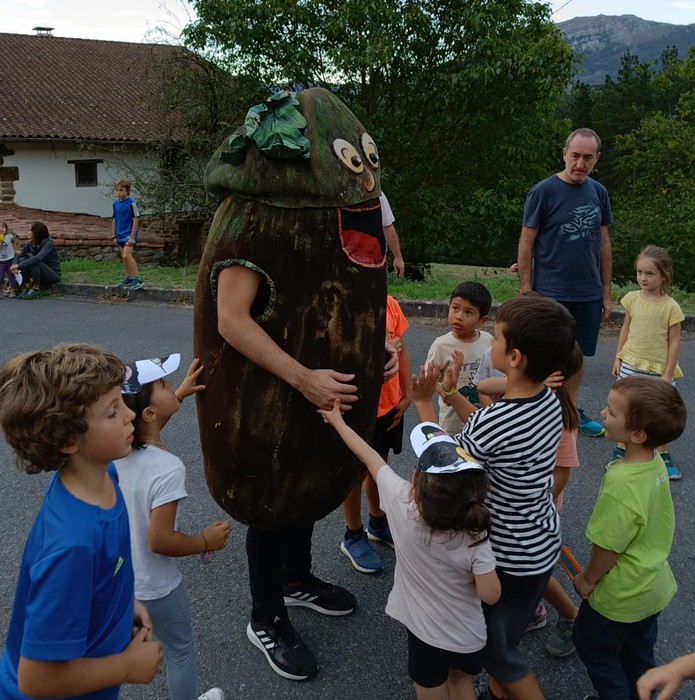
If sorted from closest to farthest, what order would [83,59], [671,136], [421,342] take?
1. [421,342]
2. [671,136]
3. [83,59]

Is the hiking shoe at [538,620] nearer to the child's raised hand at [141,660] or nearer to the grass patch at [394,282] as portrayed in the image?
the child's raised hand at [141,660]

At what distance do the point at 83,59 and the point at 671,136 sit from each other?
18.6 meters

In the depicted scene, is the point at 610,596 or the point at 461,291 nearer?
the point at 610,596

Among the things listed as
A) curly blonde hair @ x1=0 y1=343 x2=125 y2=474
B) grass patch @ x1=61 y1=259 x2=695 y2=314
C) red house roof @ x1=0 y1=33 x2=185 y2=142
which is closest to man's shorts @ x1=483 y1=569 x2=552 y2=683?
curly blonde hair @ x1=0 y1=343 x2=125 y2=474

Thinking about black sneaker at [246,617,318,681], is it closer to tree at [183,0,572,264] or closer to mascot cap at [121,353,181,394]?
mascot cap at [121,353,181,394]

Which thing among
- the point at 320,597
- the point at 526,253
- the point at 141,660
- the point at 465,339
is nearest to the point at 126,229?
the point at 526,253

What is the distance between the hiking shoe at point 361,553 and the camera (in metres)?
3.18

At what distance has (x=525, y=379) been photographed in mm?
2146

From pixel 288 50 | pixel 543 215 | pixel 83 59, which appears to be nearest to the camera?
pixel 543 215

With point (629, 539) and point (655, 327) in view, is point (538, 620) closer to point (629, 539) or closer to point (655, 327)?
point (629, 539)

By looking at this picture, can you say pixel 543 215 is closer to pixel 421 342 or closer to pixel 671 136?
pixel 421 342

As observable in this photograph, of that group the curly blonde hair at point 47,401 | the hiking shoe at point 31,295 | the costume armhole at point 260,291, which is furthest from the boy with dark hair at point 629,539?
the hiking shoe at point 31,295

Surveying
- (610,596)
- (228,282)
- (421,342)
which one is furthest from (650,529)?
(421,342)

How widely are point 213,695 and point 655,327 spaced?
325cm
